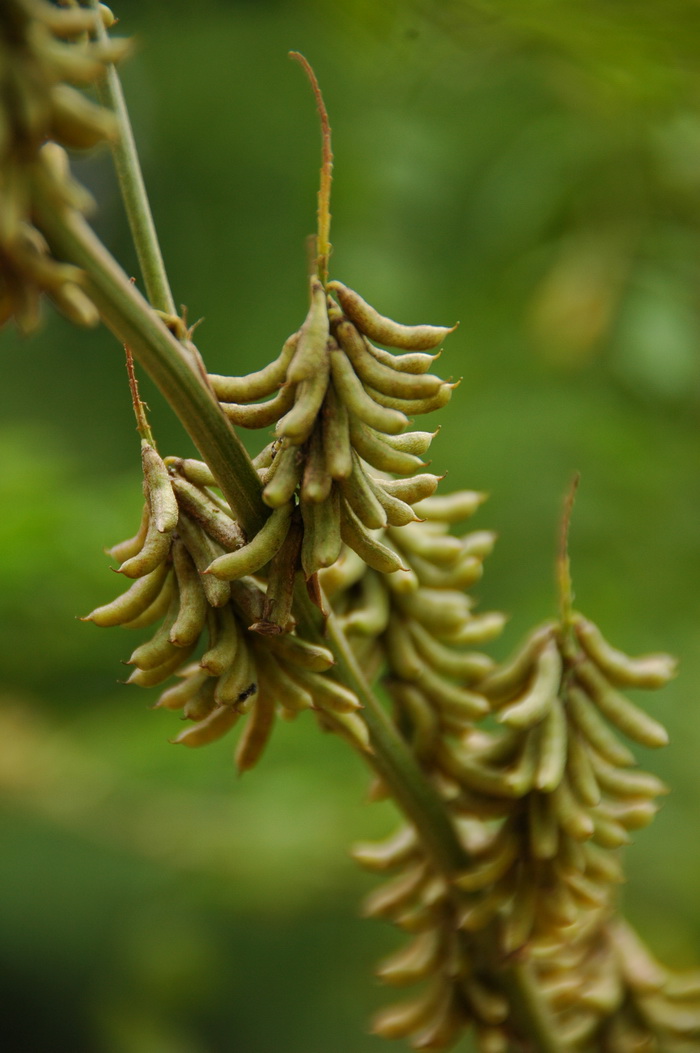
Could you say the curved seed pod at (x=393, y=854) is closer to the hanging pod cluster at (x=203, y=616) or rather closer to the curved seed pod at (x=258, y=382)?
the hanging pod cluster at (x=203, y=616)

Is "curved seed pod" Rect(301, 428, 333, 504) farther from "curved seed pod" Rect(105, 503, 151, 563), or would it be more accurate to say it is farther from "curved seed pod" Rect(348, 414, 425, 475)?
"curved seed pod" Rect(105, 503, 151, 563)

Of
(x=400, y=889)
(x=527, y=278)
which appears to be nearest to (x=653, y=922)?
(x=527, y=278)

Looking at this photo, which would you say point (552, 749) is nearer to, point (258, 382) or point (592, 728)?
point (592, 728)

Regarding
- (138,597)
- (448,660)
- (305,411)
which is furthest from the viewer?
(448,660)

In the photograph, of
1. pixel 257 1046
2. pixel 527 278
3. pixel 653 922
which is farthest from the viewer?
pixel 257 1046

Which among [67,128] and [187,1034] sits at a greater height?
[67,128]

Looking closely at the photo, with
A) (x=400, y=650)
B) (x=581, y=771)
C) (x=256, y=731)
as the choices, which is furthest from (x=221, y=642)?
(x=581, y=771)

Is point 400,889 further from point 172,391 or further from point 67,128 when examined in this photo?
point 67,128
